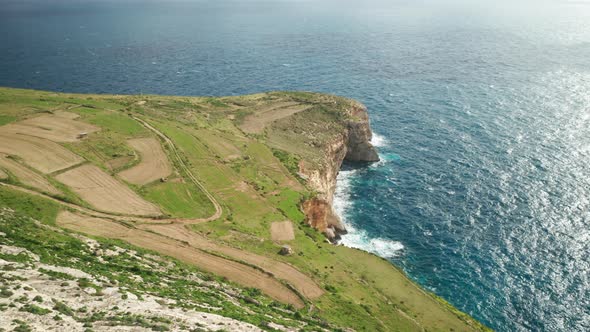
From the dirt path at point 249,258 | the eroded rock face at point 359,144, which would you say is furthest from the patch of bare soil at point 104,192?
the eroded rock face at point 359,144

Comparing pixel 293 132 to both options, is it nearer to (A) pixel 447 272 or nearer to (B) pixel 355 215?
(B) pixel 355 215

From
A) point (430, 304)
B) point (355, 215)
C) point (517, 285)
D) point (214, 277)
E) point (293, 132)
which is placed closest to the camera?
point (214, 277)

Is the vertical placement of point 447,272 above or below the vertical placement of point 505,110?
below

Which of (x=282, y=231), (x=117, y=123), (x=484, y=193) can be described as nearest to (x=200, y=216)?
(x=282, y=231)

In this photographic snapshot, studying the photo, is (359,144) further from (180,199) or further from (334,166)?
(180,199)

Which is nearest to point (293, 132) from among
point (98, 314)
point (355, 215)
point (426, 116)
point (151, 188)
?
point (355, 215)

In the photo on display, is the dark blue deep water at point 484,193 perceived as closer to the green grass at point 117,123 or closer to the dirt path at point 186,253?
the dirt path at point 186,253
